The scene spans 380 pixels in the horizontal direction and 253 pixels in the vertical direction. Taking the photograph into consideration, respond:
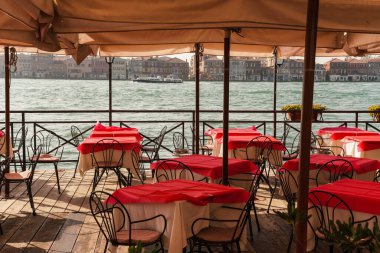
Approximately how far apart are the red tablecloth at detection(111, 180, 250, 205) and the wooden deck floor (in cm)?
88

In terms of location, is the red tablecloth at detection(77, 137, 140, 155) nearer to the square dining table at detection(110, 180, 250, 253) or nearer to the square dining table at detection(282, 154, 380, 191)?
the square dining table at detection(282, 154, 380, 191)

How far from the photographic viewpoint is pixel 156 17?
381cm

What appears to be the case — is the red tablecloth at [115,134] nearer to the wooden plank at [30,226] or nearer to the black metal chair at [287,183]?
the wooden plank at [30,226]

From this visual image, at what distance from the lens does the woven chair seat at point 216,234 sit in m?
4.03

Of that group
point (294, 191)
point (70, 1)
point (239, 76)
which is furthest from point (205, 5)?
point (239, 76)

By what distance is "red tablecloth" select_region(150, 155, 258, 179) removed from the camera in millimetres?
5473

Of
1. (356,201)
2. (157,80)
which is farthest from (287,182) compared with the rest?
(157,80)

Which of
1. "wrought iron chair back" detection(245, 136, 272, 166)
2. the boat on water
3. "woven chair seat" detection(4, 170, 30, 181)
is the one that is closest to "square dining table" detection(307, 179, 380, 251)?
"wrought iron chair back" detection(245, 136, 272, 166)

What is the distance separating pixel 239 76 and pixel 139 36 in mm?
48922

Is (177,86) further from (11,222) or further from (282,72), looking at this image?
(11,222)

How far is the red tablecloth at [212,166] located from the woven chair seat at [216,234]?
3.86 feet

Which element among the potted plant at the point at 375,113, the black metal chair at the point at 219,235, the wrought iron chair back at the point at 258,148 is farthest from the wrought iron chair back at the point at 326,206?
the potted plant at the point at 375,113

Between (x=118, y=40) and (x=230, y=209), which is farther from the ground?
(x=118, y=40)

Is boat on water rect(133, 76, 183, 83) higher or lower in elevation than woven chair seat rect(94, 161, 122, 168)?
higher
